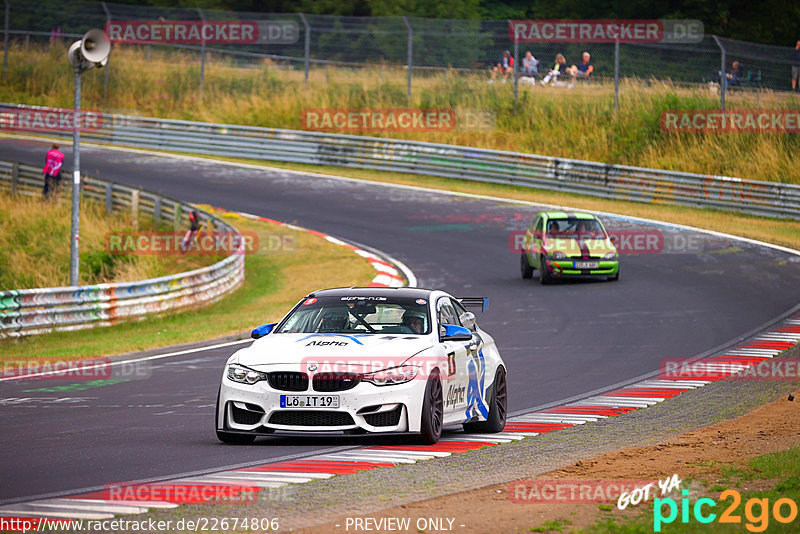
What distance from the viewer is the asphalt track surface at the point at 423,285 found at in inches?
382

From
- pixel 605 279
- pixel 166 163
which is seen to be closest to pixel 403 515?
pixel 605 279

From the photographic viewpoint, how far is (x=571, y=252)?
24.7 meters

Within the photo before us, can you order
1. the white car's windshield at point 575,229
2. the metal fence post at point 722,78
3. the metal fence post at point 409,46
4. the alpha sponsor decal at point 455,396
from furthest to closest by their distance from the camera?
the metal fence post at point 409,46 < the metal fence post at point 722,78 < the white car's windshield at point 575,229 < the alpha sponsor decal at point 455,396

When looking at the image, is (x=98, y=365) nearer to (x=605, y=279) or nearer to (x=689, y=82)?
(x=605, y=279)

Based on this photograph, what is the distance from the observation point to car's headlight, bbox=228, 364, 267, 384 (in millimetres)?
9734

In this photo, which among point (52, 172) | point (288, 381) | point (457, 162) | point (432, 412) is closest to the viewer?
point (288, 381)

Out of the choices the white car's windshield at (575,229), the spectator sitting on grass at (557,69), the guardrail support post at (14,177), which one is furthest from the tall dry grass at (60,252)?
the spectator sitting on grass at (557,69)

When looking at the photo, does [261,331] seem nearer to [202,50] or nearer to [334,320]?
[334,320]

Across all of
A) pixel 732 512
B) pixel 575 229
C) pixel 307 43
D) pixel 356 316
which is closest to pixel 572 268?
pixel 575 229

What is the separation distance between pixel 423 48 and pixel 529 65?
3.58 metres

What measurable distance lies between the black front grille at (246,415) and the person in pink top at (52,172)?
25.0 metres

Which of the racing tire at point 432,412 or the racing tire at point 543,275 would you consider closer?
the racing tire at point 432,412

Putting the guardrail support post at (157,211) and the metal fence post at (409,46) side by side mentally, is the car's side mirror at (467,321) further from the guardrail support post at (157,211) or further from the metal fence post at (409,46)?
the metal fence post at (409,46)

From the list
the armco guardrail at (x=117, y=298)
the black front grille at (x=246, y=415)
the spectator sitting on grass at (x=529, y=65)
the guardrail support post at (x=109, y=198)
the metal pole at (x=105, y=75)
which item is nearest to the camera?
the black front grille at (x=246, y=415)
